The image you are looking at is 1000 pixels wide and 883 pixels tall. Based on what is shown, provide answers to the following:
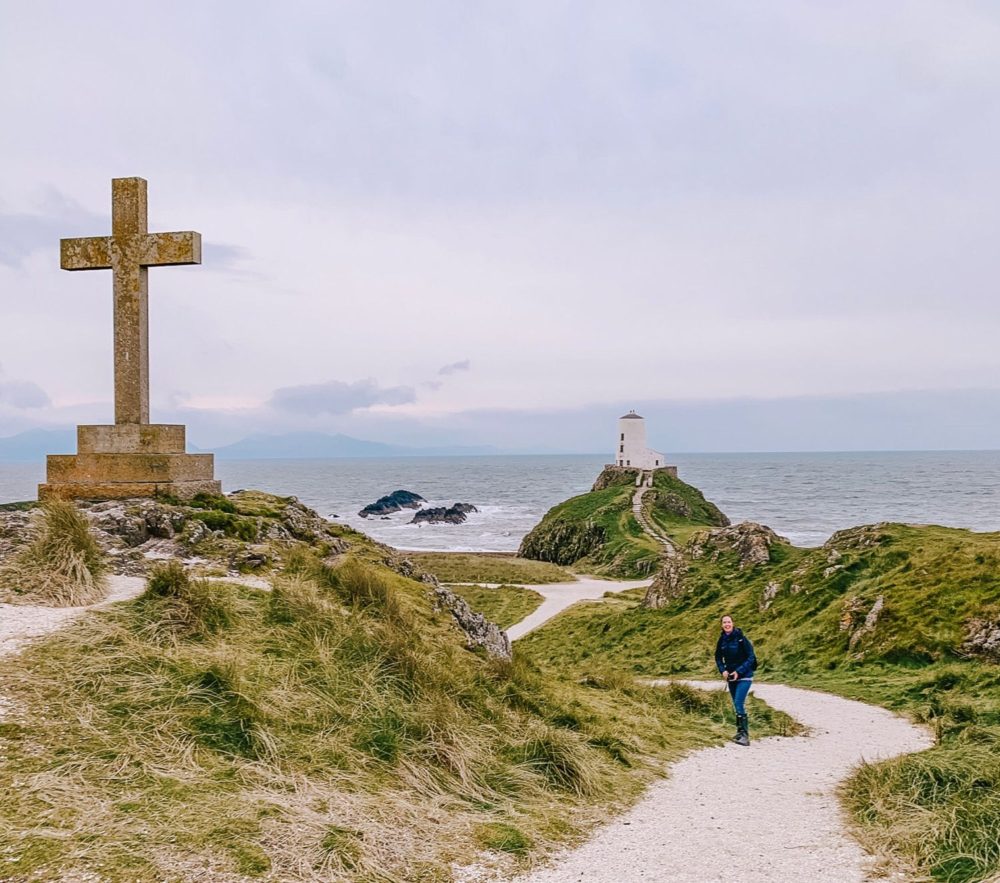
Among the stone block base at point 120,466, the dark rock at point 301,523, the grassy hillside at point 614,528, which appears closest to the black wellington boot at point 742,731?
the dark rock at point 301,523

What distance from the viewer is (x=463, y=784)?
8102 mm

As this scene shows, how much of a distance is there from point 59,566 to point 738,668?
989 centimetres

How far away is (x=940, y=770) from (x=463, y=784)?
16.1 ft

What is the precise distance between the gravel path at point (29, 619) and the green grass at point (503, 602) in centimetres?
2616

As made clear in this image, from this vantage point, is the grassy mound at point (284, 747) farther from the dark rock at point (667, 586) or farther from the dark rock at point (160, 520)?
the dark rock at point (667, 586)

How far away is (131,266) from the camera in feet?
48.4

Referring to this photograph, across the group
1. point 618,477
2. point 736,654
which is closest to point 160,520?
point 736,654

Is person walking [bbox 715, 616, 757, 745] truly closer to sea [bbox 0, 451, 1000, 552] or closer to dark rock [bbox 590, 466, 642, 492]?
sea [bbox 0, 451, 1000, 552]

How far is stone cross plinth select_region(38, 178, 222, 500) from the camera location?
47.0 feet

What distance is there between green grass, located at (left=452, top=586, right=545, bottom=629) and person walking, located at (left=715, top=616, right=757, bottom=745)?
73.1 ft

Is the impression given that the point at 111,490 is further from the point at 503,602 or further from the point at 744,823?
the point at 503,602

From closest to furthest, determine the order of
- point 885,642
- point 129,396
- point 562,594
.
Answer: point 129,396
point 885,642
point 562,594

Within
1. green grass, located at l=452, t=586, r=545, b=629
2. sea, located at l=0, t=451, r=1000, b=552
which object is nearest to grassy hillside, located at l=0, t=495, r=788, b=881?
green grass, located at l=452, t=586, r=545, b=629

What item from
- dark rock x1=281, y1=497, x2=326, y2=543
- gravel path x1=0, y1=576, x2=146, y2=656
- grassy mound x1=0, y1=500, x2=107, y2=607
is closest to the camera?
gravel path x1=0, y1=576, x2=146, y2=656
